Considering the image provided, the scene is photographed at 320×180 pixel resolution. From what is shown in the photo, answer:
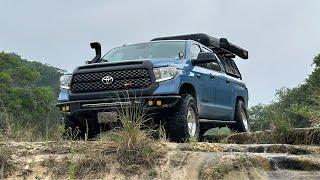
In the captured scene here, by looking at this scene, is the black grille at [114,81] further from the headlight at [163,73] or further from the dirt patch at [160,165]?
the dirt patch at [160,165]

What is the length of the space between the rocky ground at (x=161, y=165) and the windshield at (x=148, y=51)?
2.99 meters

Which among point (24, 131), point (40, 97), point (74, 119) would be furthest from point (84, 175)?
point (40, 97)

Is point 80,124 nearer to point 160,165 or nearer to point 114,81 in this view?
point 114,81

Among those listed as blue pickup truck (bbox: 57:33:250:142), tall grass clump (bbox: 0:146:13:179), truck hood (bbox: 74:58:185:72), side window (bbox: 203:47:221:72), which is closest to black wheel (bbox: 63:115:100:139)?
blue pickup truck (bbox: 57:33:250:142)

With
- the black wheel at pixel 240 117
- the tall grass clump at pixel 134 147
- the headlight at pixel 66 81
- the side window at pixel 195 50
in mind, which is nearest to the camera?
the tall grass clump at pixel 134 147

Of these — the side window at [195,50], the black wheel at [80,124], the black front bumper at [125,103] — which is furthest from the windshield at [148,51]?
the black wheel at [80,124]

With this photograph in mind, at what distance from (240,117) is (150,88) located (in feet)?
13.1

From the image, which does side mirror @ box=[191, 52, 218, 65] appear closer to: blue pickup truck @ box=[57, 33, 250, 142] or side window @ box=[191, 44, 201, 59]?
blue pickup truck @ box=[57, 33, 250, 142]

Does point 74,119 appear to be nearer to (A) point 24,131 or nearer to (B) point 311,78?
(A) point 24,131

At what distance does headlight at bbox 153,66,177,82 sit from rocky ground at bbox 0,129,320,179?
5.73ft

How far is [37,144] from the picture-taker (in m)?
7.02

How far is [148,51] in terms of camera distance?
9547mm

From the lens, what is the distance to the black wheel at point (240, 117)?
38.0 feet

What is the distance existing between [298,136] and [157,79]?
82.4 inches
